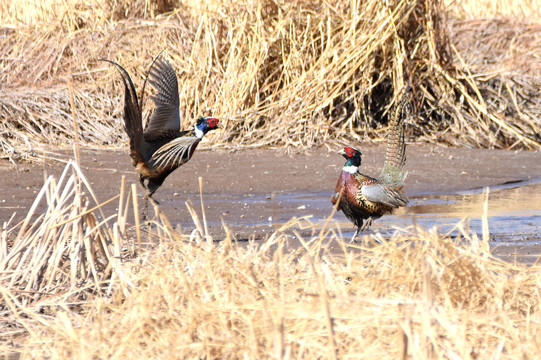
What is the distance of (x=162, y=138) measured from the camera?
7.16m

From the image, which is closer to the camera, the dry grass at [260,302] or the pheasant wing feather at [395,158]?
the dry grass at [260,302]

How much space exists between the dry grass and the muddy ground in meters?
2.45

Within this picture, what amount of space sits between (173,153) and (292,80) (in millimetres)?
5010

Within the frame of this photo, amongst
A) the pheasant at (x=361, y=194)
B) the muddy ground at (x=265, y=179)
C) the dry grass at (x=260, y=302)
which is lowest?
the muddy ground at (x=265, y=179)

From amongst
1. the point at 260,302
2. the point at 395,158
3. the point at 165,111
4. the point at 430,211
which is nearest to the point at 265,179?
the point at 430,211

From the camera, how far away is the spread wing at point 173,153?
22.6 ft

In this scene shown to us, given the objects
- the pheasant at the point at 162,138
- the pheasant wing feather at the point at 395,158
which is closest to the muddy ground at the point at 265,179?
the pheasant at the point at 162,138

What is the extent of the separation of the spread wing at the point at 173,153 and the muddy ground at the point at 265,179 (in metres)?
0.49

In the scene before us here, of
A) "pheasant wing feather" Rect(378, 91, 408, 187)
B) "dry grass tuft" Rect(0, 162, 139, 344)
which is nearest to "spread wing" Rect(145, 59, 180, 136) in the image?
"pheasant wing feather" Rect(378, 91, 408, 187)

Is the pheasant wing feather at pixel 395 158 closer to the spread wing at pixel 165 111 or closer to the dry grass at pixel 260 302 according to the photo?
the spread wing at pixel 165 111

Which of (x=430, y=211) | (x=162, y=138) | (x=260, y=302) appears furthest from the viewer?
(x=430, y=211)

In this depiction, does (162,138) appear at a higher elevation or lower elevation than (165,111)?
lower

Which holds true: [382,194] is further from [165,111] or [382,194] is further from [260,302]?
[260,302]

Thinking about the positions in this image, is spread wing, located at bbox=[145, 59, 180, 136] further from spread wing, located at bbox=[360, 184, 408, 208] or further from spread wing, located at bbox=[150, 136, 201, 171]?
spread wing, located at bbox=[360, 184, 408, 208]
